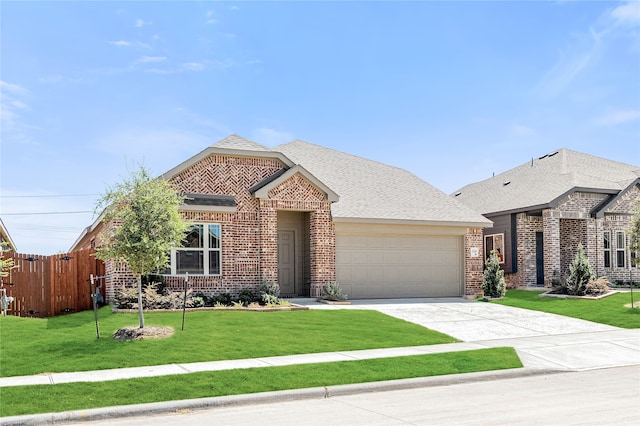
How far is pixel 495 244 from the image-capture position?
30.0 m

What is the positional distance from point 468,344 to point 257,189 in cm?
922

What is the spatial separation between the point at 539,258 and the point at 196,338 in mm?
19670

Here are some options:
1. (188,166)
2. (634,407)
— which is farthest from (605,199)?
(634,407)

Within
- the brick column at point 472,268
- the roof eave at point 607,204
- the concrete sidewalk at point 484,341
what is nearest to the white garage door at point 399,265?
the brick column at point 472,268

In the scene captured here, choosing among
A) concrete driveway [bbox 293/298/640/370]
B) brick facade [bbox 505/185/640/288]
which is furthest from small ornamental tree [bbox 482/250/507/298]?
brick facade [bbox 505/185/640/288]

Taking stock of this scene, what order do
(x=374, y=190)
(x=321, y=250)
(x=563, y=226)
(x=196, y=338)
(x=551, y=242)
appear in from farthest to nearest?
(x=563, y=226) → (x=551, y=242) → (x=374, y=190) → (x=321, y=250) → (x=196, y=338)

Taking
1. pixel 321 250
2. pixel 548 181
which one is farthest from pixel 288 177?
pixel 548 181

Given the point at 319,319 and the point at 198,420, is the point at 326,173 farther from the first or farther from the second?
the point at 198,420

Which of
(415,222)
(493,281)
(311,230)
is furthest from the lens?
(493,281)

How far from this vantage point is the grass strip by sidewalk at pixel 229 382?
8.95 m

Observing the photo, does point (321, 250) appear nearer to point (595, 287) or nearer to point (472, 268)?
point (472, 268)

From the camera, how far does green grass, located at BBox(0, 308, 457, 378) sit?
11562mm

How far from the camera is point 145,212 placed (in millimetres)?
13820

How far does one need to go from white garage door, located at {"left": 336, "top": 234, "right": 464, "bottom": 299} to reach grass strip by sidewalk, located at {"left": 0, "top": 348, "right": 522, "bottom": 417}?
10.3m
